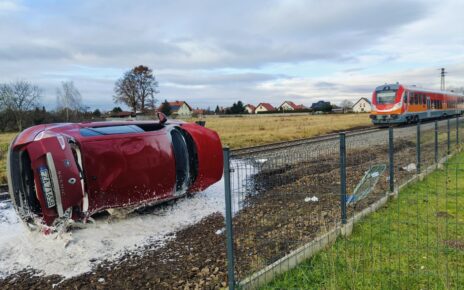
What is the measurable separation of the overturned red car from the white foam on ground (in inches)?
11.7

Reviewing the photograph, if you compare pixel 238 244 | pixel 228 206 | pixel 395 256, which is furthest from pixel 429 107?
pixel 228 206

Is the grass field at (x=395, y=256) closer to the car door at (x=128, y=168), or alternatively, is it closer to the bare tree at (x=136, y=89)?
the car door at (x=128, y=168)

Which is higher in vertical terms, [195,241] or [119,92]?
[119,92]

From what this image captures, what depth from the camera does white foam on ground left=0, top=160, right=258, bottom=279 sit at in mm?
4738

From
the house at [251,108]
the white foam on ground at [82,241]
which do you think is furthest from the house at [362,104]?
the white foam on ground at [82,241]

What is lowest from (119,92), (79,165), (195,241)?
(195,241)

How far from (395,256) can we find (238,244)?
1.91 m

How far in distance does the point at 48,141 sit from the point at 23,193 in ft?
2.96

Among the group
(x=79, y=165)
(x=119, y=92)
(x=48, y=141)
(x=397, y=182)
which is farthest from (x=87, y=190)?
(x=119, y=92)

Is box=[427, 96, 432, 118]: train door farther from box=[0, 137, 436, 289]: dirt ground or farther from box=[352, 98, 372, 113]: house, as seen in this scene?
box=[352, 98, 372, 113]: house

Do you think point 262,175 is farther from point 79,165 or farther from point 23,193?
point 23,193

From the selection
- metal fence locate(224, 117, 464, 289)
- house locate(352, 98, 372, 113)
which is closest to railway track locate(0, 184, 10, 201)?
metal fence locate(224, 117, 464, 289)

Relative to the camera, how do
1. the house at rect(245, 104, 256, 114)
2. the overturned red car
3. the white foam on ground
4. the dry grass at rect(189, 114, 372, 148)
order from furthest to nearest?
1. the house at rect(245, 104, 256, 114)
2. the dry grass at rect(189, 114, 372, 148)
3. the overturned red car
4. the white foam on ground

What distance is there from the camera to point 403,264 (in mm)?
4180
